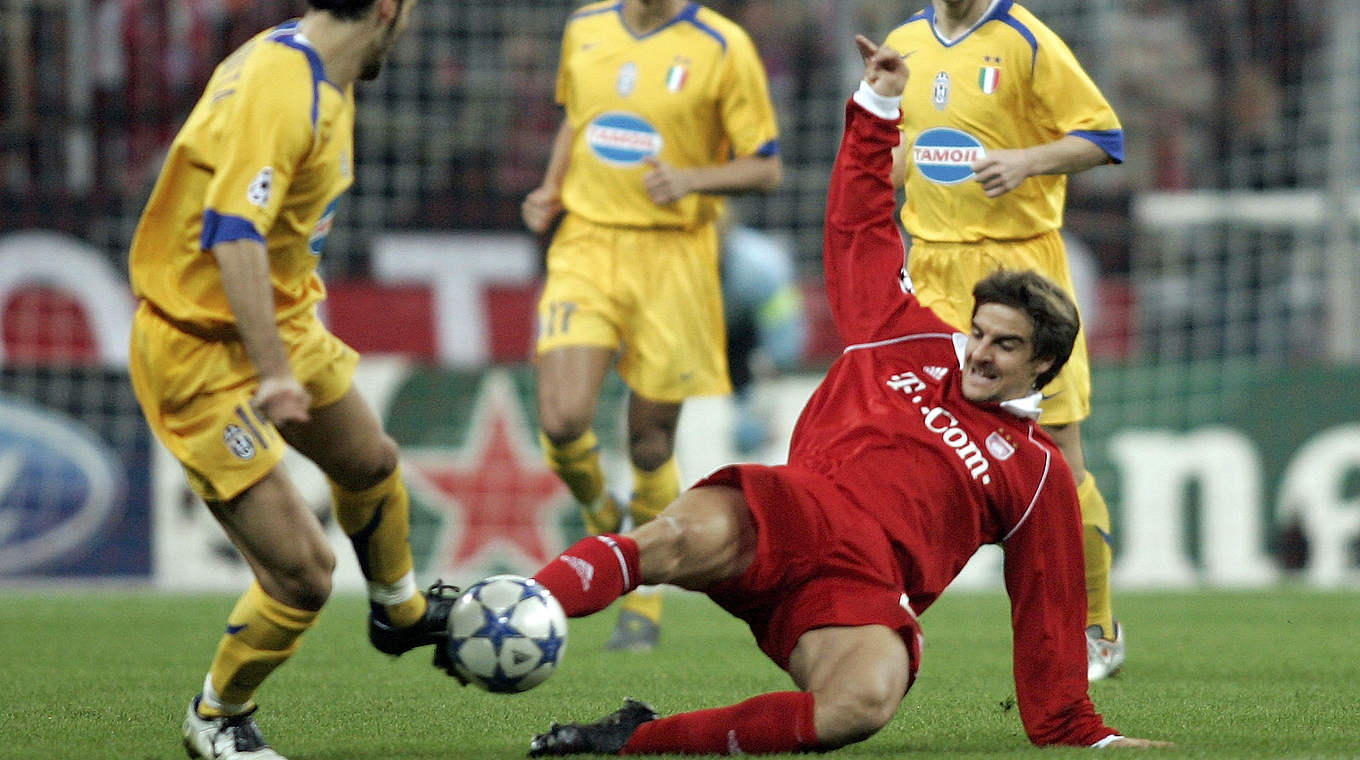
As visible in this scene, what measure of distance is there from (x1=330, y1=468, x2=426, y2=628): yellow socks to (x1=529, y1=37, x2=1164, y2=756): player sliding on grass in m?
0.94

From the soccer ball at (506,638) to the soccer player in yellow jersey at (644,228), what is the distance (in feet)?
9.78

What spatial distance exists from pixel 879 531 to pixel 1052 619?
445mm

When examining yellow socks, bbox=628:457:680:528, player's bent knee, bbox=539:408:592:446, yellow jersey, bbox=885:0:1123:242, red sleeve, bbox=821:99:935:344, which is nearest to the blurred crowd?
yellow socks, bbox=628:457:680:528

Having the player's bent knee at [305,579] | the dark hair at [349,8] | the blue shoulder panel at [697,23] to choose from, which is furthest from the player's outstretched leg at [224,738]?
the blue shoulder panel at [697,23]

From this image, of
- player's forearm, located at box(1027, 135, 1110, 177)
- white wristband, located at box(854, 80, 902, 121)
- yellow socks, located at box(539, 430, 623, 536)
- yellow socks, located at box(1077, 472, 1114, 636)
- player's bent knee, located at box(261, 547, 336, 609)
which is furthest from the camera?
yellow socks, located at box(539, 430, 623, 536)

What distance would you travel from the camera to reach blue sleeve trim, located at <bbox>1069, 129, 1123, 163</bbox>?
Answer: 5469 millimetres

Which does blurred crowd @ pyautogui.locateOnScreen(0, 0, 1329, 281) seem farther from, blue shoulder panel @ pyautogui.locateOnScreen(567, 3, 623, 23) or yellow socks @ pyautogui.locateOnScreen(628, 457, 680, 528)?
yellow socks @ pyautogui.locateOnScreen(628, 457, 680, 528)

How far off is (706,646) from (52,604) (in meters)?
3.77

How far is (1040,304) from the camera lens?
13.7 feet

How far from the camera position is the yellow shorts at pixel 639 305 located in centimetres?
665

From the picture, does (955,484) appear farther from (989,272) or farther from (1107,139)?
(1107,139)

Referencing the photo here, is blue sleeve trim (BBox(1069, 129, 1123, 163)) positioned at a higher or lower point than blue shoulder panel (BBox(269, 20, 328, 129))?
lower

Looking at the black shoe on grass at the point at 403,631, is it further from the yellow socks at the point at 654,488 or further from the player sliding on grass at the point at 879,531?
the yellow socks at the point at 654,488

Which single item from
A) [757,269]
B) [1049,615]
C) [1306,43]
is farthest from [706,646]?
[1306,43]
